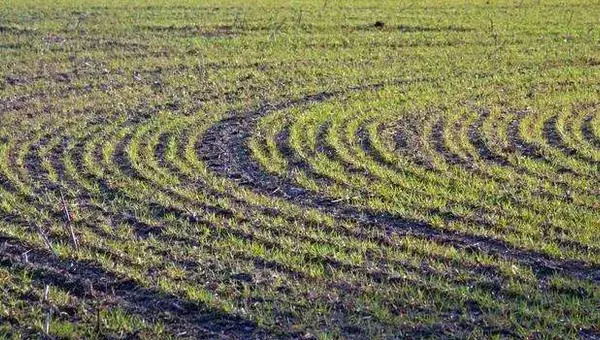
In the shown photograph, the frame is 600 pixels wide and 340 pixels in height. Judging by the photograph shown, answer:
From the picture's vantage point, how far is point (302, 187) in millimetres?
10383

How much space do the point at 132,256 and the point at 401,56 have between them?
10442mm

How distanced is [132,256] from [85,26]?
1425 cm

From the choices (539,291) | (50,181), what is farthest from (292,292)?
(50,181)

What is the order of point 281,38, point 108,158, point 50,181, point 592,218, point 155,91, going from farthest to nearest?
point 281,38
point 155,91
point 108,158
point 50,181
point 592,218

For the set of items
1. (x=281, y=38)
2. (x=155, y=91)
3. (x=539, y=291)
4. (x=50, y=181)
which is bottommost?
(x=539, y=291)

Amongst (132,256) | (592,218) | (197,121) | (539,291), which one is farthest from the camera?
(197,121)

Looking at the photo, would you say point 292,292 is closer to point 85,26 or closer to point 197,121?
point 197,121

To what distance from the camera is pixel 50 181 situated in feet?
35.1

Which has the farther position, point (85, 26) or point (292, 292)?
point (85, 26)

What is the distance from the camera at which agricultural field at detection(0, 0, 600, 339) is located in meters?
7.45

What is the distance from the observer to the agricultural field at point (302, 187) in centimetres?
745

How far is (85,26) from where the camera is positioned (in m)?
21.8

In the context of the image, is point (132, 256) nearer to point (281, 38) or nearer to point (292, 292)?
point (292, 292)

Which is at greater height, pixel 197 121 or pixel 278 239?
pixel 197 121
